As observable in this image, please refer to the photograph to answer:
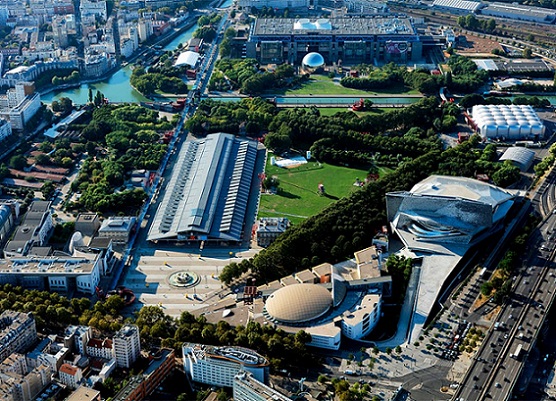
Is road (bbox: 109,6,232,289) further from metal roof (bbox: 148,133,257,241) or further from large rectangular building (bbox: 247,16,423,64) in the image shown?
large rectangular building (bbox: 247,16,423,64)

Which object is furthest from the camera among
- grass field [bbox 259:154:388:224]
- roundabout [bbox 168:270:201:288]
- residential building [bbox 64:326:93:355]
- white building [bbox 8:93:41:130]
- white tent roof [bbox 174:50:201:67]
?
white tent roof [bbox 174:50:201:67]

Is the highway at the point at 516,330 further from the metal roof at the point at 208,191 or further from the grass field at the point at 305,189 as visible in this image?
the metal roof at the point at 208,191

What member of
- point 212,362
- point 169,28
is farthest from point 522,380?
point 169,28

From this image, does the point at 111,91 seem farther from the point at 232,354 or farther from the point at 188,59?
the point at 232,354

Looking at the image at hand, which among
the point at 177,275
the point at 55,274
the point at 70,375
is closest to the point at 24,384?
the point at 70,375

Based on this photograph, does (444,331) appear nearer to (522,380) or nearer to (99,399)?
(522,380)

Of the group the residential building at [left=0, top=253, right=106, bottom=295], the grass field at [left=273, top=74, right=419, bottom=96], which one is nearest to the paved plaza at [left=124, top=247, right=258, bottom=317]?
the residential building at [left=0, top=253, right=106, bottom=295]

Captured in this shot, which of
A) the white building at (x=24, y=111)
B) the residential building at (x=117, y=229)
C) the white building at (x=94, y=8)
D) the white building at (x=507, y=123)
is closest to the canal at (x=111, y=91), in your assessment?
the white building at (x=24, y=111)
